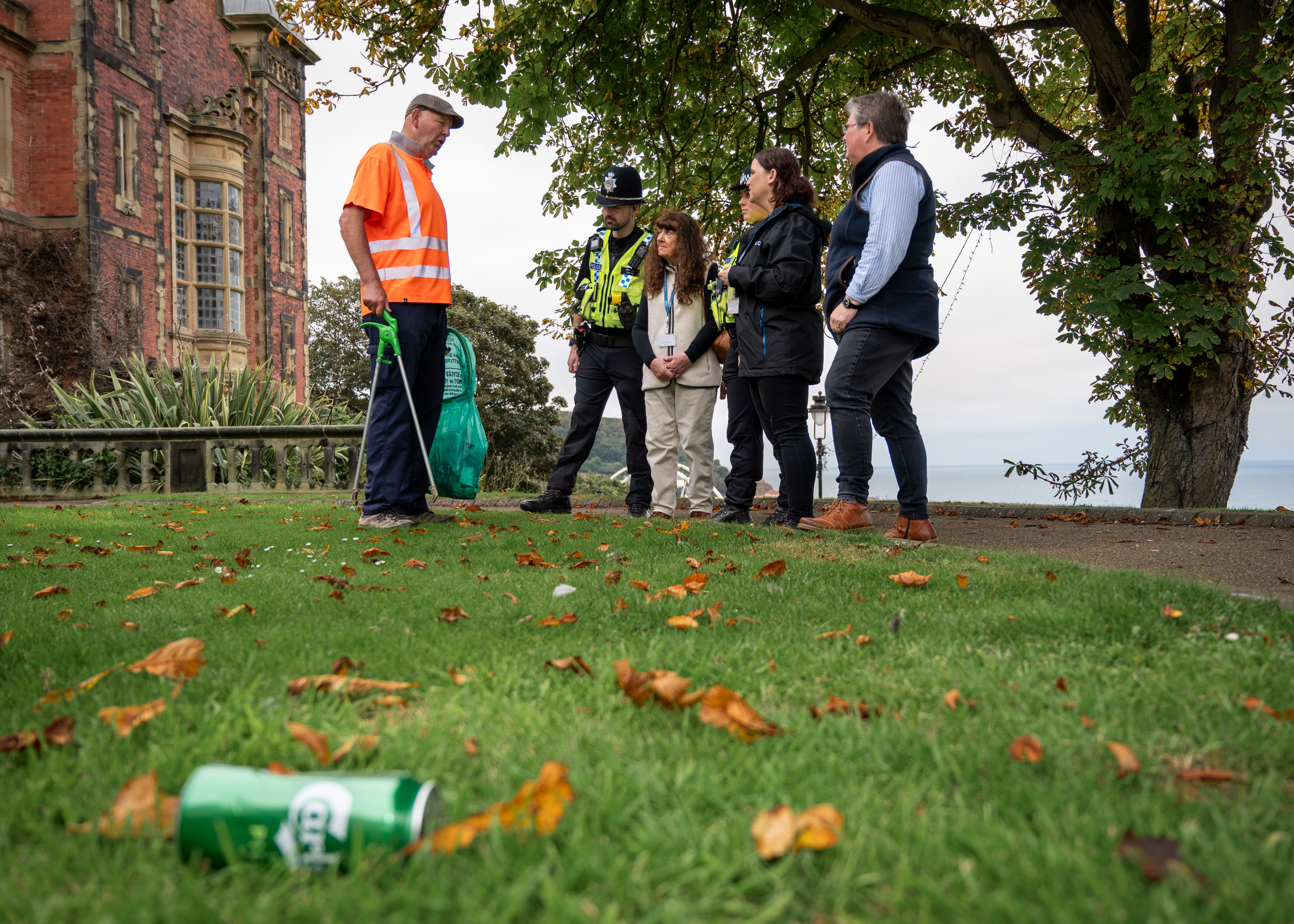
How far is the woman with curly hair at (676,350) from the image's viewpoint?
5.87 m

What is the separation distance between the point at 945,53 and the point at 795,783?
13104 millimetres

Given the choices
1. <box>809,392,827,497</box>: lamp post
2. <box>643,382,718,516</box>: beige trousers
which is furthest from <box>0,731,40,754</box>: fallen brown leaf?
<box>809,392,827,497</box>: lamp post

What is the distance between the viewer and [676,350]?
5949 mm

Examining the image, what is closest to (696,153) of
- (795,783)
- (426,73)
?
(426,73)

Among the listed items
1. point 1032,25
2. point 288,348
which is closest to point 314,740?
point 1032,25

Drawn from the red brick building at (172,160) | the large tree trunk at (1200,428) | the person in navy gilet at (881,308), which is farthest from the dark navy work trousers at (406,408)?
the red brick building at (172,160)

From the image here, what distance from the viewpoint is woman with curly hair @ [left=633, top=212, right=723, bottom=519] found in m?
5.87

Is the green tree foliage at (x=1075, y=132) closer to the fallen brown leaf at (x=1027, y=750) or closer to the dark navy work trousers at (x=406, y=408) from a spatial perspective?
the dark navy work trousers at (x=406, y=408)

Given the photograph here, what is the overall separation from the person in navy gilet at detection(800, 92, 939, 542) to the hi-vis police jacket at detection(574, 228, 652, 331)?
→ 167 centimetres

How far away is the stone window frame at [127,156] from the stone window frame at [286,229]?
5.41 m

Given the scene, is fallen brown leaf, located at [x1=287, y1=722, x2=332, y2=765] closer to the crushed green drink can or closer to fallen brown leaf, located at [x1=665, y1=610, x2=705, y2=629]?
the crushed green drink can

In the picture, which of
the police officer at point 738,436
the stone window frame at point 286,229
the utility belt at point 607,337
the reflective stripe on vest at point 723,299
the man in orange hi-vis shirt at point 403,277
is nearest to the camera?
the man in orange hi-vis shirt at point 403,277

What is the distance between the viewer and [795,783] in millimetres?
1480

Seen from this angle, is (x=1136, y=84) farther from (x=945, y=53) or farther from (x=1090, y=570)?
(x=1090, y=570)
